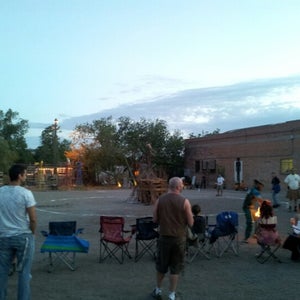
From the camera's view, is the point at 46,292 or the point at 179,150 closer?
the point at 46,292

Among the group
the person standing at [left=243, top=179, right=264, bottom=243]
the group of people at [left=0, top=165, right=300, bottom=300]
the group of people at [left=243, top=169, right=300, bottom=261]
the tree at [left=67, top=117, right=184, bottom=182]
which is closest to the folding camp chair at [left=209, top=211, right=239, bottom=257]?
the group of people at [left=243, top=169, right=300, bottom=261]

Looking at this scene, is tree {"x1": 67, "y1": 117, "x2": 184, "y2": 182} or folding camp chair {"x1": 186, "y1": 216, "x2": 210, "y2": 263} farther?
tree {"x1": 67, "y1": 117, "x2": 184, "y2": 182}

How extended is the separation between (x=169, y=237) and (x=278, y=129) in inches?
1341

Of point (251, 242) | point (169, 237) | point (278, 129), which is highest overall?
point (278, 129)

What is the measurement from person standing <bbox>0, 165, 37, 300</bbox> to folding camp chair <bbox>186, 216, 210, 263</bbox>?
4002mm

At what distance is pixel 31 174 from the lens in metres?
45.0

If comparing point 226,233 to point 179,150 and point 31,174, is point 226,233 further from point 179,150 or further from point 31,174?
point 179,150

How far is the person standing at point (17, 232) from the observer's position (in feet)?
17.0

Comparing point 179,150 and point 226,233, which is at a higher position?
point 179,150

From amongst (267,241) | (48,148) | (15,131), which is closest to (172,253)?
(267,241)

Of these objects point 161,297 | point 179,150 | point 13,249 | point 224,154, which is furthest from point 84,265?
point 179,150

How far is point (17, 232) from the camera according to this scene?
5.23 metres

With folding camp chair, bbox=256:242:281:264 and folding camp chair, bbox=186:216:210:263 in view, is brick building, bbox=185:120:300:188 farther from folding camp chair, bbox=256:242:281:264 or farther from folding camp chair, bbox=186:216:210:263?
folding camp chair, bbox=186:216:210:263

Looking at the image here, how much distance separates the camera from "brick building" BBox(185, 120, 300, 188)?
122ft
